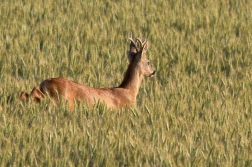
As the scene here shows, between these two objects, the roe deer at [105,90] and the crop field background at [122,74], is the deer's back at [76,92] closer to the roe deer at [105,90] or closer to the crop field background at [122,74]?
the roe deer at [105,90]

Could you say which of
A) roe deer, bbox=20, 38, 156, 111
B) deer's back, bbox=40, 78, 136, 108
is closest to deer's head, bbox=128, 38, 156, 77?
roe deer, bbox=20, 38, 156, 111

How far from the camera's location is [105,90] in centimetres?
1104

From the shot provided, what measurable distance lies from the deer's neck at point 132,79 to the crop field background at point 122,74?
156 mm

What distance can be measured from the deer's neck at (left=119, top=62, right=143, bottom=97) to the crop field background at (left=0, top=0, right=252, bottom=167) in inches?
6.1

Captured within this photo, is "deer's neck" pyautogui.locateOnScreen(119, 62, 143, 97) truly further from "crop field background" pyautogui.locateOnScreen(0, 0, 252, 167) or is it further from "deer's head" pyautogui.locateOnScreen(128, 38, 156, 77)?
"crop field background" pyautogui.locateOnScreen(0, 0, 252, 167)

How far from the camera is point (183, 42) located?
47.0ft

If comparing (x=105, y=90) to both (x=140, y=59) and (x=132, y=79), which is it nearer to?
(x=132, y=79)

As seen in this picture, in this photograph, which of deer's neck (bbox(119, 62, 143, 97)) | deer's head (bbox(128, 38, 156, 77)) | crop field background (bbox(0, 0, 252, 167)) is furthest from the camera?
deer's head (bbox(128, 38, 156, 77))

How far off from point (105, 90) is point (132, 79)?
2.76 feet

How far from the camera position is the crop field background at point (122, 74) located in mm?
8453

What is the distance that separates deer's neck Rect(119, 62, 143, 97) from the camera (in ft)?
38.3

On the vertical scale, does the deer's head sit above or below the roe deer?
above

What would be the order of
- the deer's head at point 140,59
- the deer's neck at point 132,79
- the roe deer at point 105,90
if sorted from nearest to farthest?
the roe deer at point 105,90
the deer's neck at point 132,79
the deer's head at point 140,59

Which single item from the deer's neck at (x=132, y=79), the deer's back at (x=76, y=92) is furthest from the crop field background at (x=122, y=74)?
the deer's back at (x=76, y=92)
